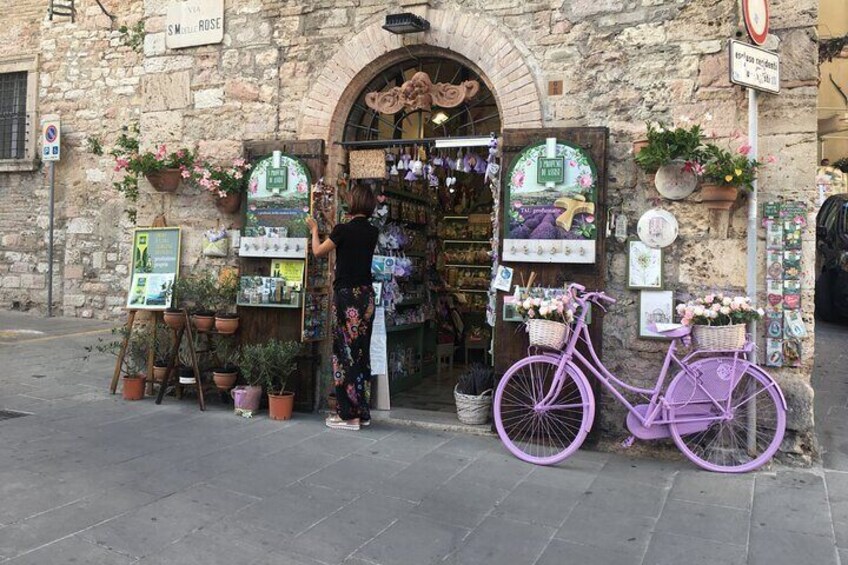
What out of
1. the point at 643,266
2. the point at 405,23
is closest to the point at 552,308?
the point at 643,266

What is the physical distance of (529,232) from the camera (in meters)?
4.90

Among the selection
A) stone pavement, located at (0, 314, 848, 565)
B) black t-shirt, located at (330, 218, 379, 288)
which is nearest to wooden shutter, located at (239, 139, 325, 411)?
stone pavement, located at (0, 314, 848, 565)

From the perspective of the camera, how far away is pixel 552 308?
14.3ft

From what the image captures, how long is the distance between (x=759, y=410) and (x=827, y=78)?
13.6 meters

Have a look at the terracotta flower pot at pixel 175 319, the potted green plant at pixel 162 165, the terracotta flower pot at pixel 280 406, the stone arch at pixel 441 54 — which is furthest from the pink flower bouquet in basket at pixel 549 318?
the potted green plant at pixel 162 165

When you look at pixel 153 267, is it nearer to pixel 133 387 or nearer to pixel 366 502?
pixel 133 387

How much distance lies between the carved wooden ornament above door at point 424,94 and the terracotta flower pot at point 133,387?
10.7 feet

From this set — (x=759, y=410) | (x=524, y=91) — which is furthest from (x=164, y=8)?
(x=759, y=410)

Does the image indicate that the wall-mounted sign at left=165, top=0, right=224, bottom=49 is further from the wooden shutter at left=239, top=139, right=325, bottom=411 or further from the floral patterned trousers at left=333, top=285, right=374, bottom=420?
the floral patterned trousers at left=333, top=285, right=374, bottom=420

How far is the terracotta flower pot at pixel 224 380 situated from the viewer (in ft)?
18.7

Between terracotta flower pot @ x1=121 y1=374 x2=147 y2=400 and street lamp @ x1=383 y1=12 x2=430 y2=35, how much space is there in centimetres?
377

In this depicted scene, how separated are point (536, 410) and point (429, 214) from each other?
3417 millimetres

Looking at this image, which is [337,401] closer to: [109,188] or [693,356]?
[693,356]

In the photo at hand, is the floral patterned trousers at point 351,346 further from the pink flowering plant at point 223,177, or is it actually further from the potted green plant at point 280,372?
the pink flowering plant at point 223,177
